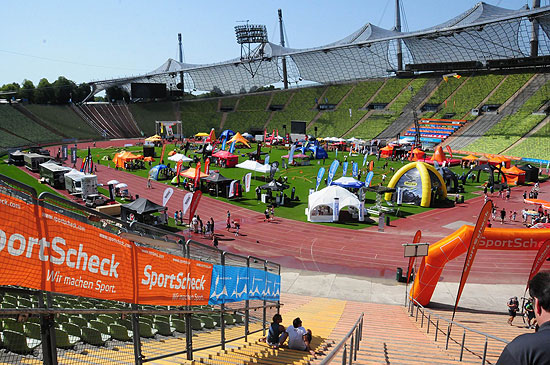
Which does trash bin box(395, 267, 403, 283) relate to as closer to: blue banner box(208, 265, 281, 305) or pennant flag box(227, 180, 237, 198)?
blue banner box(208, 265, 281, 305)

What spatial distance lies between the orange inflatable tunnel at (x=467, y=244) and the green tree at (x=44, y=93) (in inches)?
4083

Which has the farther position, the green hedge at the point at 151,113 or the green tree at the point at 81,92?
the green tree at the point at 81,92

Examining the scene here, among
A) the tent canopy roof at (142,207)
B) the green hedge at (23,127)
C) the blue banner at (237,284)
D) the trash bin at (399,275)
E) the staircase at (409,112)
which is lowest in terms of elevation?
the trash bin at (399,275)

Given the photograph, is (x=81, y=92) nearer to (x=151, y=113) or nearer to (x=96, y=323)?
(x=151, y=113)

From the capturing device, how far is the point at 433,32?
227 ft

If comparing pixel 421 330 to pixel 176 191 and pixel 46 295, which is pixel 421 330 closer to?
pixel 46 295

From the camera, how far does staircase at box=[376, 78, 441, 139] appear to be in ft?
239

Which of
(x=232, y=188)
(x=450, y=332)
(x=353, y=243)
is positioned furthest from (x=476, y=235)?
(x=232, y=188)

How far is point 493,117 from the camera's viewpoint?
66688 millimetres

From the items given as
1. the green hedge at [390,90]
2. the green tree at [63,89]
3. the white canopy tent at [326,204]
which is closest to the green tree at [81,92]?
the green tree at [63,89]

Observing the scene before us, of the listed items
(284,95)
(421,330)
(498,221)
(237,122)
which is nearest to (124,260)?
(421,330)

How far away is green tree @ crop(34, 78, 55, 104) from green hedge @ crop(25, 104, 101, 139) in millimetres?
11458

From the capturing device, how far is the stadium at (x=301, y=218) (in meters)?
4.47

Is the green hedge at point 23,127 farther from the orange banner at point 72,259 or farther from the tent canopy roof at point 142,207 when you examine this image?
the orange banner at point 72,259
